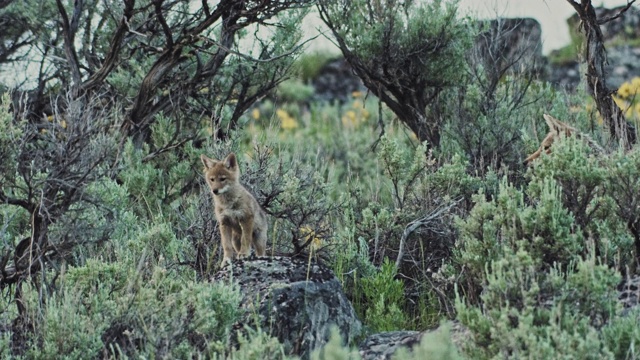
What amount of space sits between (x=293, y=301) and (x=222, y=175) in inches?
68.5

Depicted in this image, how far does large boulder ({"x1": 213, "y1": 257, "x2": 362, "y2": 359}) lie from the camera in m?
6.49

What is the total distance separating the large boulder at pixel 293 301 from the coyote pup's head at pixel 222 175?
2.93ft

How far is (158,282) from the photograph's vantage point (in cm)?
688

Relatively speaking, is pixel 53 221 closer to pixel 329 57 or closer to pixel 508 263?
pixel 508 263

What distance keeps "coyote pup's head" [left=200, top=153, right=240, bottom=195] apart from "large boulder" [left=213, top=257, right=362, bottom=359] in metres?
0.89

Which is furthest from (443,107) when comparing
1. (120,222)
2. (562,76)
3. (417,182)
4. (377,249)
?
(562,76)

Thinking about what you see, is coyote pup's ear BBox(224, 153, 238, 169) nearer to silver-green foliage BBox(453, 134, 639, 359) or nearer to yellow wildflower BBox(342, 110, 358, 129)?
silver-green foliage BBox(453, 134, 639, 359)

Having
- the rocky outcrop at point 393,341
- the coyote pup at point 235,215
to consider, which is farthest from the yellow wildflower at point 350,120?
the rocky outcrop at point 393,341

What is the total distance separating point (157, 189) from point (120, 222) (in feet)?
7.00

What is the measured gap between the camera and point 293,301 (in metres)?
6.67

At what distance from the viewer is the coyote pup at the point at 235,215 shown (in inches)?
309

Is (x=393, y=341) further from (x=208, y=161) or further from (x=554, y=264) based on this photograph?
(x=208, y=161)

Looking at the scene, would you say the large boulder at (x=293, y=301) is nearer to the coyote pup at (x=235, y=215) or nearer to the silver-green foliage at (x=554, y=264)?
the coyote pup at (x=235, y=215)

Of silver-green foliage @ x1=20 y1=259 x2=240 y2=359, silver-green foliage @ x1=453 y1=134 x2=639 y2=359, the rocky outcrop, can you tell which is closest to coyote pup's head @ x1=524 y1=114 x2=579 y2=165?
silver-green foliage @ x1=453 y1=134 x2=639 y2=359
